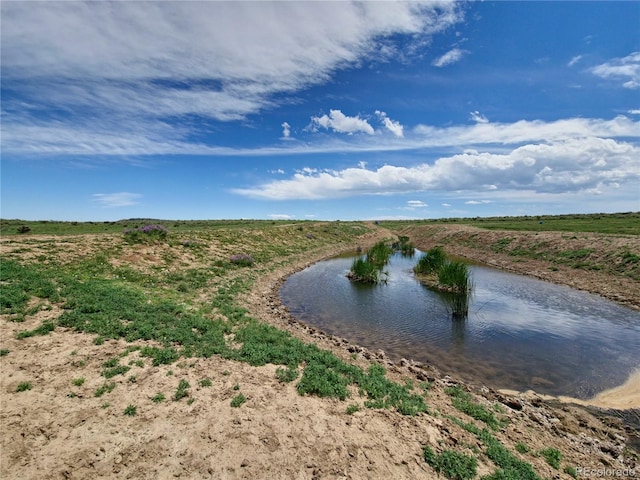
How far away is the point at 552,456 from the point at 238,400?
27.2 feet

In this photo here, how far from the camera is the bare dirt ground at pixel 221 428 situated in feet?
21.2

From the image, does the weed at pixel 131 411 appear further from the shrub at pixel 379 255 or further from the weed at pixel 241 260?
the shrub at pixel 379 255

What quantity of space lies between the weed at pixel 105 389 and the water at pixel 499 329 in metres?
10.6

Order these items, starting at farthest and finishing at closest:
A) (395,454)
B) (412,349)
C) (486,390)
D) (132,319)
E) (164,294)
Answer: (164,294), (412,349), (132,319), (486,390), (395,454)

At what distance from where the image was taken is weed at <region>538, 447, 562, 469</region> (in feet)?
24.6

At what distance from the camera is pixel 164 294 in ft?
59.6

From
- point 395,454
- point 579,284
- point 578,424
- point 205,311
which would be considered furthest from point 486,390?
point 579,284

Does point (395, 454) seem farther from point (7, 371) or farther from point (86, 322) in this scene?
point (86, 322)

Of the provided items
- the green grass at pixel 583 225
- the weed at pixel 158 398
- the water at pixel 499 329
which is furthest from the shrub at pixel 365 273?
the green grass at pixel 583 225

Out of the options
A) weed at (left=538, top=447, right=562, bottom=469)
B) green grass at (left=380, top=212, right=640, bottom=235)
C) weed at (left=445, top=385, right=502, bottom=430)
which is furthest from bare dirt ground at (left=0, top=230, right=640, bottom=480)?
Result: green grass at (left=380, top=212, right=640, bottom=235)

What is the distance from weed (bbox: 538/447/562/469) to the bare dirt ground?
0.57 ft

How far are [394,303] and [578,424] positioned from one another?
13850 millimetres

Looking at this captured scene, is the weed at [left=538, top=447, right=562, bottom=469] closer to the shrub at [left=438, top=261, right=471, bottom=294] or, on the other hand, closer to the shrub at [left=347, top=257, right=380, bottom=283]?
the shrub at [left=438, top=261, right=471, bottom=294]

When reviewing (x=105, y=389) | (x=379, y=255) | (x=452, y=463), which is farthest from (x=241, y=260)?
(x=452, y=463)
